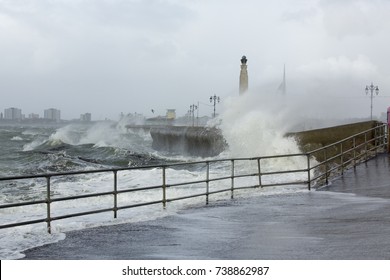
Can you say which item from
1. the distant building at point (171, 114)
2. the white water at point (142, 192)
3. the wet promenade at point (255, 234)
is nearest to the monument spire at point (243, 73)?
the white water at point (142, 192)

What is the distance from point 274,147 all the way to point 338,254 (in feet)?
79.9

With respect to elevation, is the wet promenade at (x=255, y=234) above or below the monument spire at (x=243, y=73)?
below

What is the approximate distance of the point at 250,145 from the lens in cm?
3569

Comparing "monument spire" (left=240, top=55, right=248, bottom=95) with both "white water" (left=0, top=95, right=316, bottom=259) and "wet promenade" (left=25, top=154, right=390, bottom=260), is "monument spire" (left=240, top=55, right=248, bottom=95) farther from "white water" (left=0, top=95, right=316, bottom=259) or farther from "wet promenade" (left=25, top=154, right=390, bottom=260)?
"wet promenade" (left=25, top=154, right=390, bottom=260)

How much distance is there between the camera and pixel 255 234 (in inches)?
366

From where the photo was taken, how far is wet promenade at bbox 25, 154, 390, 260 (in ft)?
25.2

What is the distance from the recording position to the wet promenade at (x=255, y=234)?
25.2ft

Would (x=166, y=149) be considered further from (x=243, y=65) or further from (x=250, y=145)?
(x=250, y=145)

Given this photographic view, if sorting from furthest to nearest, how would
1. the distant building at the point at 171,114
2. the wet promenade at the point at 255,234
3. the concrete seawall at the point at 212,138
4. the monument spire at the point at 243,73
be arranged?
1. the distant building at the point at 171,114
2. the monument spire at the point at 243,73
3. the concrete seawall at the point at 212,138
4. the wet promenade at the point at 255,234

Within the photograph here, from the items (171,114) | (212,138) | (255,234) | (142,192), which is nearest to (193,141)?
(212,138)

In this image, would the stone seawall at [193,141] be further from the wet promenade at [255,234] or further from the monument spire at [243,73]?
the wet promenade at [255,234]

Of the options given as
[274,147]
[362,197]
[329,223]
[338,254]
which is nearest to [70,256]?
[338,254]

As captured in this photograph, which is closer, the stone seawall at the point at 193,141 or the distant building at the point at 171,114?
the stone seawall at the point at 193,141

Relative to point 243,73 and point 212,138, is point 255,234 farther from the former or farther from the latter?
point 243,73
